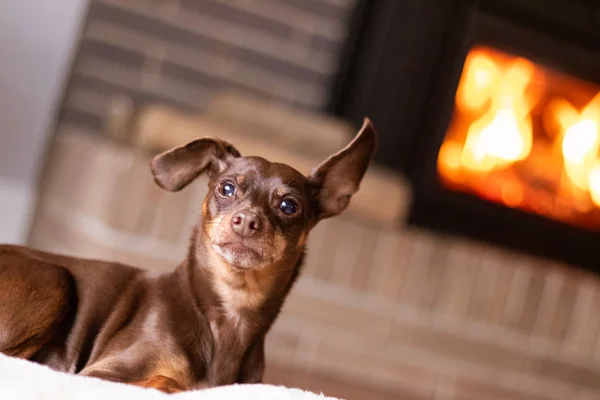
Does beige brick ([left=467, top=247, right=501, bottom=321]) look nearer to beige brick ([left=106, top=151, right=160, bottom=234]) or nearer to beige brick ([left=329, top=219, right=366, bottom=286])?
beige brick ([left=329, top=219, right=366, bottom=286])

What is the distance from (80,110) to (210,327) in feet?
5.82

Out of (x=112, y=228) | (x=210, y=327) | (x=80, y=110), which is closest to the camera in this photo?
(x=210, y=327)

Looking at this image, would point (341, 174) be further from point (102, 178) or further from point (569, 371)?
point (569, 371)

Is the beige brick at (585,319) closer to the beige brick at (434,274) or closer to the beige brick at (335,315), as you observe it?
the beige brick at (434,274)

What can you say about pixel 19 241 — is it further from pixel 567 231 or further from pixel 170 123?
pixel 567 231

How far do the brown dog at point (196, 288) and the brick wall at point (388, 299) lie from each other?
2.93ft

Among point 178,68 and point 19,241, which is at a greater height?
point 178,68

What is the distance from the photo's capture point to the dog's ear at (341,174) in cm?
137

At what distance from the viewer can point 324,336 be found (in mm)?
2494

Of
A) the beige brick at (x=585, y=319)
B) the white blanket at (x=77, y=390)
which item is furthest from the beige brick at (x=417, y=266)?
the white blanket at (x=77, y=390)

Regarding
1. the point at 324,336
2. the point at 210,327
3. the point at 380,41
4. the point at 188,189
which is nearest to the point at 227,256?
the point at 210,327

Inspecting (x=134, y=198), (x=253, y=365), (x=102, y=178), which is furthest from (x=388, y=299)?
(x=253, y=365)

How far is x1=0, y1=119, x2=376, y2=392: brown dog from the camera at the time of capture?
123cm

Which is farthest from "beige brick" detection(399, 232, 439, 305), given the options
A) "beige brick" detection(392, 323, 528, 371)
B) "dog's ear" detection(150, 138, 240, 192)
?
"dog's ear" detection(150, 138, 240, 192)
